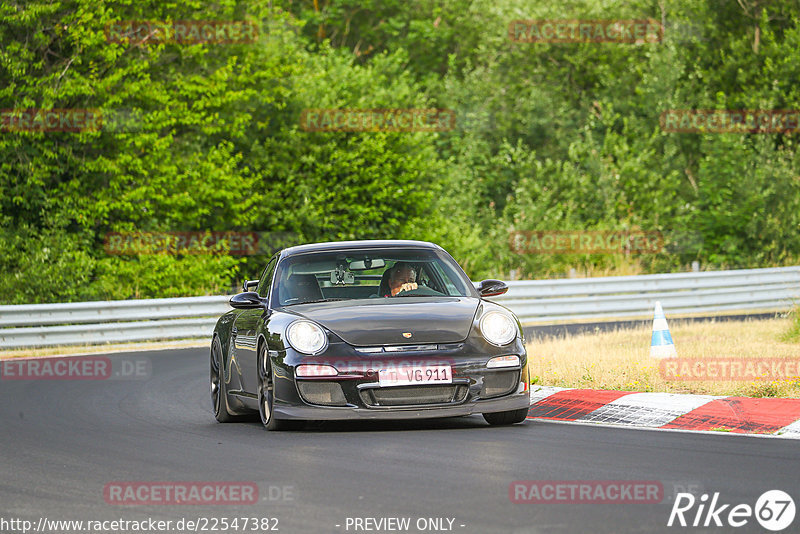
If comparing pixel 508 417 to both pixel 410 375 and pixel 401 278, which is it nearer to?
pixel 410 375

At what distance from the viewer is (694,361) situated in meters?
12.6

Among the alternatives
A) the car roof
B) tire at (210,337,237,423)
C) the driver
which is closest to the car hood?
the driver

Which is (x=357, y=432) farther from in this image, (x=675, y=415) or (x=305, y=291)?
(x=675, y=415)

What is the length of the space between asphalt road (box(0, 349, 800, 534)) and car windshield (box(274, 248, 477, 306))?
107 centimetres

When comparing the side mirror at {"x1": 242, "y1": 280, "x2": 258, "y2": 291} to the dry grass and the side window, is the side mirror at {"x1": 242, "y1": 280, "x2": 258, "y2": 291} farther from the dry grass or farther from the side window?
the dry grass

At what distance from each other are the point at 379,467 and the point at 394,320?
6.16 feet

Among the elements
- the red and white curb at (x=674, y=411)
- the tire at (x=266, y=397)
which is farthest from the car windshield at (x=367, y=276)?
the red and white curb at (x=674, y=411)

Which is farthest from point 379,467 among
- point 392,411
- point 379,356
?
point 379,356

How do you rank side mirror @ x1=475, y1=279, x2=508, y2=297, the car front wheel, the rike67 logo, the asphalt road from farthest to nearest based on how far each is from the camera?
side mirror @ x1=475, y1=279, x2=508, y2=297 < the car front wheel < the asphalt road < the rike67 logo

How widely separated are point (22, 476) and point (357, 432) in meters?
2.46

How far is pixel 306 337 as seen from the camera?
9.34 metres

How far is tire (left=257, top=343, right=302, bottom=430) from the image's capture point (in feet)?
31.4

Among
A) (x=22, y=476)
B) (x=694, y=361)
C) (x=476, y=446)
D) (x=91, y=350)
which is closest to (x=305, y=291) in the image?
(x=476, y=446)

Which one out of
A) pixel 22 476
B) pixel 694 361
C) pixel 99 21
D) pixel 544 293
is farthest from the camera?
pixel 99 21
